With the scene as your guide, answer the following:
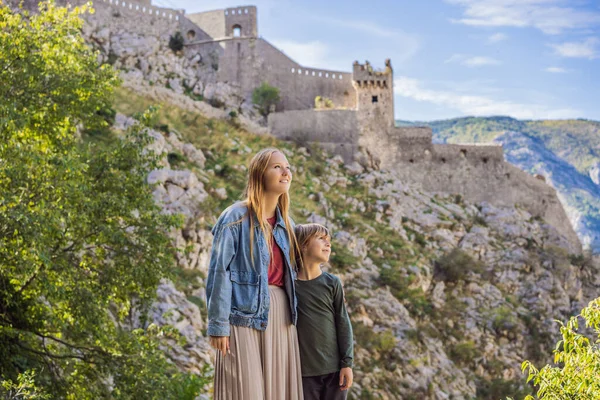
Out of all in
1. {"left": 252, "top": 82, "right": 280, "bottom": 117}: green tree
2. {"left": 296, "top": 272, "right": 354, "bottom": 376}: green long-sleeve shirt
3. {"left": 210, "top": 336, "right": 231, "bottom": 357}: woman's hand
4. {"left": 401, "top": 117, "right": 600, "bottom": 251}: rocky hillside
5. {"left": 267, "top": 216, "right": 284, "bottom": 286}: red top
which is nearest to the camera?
{"left": 210, "top": 336, "right": 231, "bottom": 357}: woman's hand

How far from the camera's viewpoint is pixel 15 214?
10.5m

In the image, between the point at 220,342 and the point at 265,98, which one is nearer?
the point at 220,342

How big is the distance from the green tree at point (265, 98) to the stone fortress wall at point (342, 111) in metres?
0.67

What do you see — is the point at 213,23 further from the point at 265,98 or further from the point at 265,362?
the point at 265,362

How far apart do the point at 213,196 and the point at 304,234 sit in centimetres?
2062

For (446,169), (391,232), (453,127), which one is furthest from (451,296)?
(453,127)

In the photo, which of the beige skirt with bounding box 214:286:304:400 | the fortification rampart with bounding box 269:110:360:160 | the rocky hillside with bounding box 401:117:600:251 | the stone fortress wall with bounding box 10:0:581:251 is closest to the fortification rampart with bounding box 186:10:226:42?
the stone fortress wall with bounding box 10:0:581:251

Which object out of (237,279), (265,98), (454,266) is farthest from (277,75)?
(237,279)

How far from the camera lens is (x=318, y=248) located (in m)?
5.93

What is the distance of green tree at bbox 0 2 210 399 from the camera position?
11438 millimetres

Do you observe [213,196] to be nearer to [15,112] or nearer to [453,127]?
[15,112]

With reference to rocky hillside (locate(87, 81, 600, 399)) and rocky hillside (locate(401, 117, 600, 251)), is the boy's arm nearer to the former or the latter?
rocky hillside (locate(87, 81, 600, 399))

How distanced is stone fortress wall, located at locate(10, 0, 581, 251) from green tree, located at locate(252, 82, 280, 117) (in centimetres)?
67

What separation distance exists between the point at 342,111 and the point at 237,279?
31.2 meters
